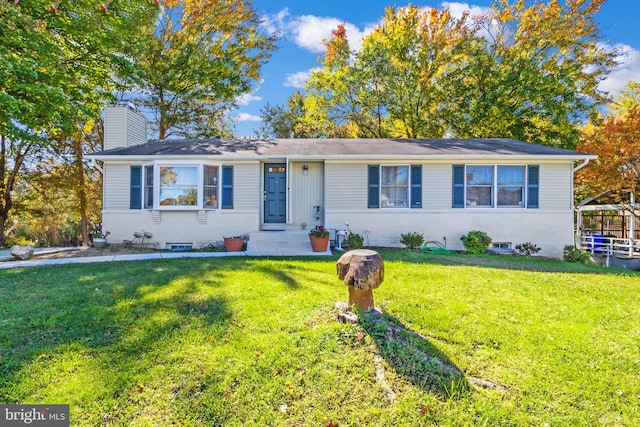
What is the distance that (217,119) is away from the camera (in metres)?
18.8

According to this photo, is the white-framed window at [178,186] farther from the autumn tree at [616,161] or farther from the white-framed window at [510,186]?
the autumn tree at [616,161]

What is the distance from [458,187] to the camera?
9984mm

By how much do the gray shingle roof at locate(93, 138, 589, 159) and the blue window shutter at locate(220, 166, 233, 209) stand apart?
54 cm

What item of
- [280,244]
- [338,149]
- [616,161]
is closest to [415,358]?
[280,244]

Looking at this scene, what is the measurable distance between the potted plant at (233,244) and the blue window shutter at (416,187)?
5.46 meters

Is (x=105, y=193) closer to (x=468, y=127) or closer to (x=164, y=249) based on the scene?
(x=164, y=249)

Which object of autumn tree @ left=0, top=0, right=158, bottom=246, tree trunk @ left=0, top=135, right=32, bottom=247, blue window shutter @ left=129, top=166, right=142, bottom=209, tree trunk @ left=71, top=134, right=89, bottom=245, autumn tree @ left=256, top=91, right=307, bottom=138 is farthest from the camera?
autumn tree @ left=256, top=91, right=307, bottom=138

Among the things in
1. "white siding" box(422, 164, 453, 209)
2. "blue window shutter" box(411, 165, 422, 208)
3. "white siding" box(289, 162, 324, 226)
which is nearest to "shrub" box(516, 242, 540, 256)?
"white siding" box(422, 164, 453, 209)

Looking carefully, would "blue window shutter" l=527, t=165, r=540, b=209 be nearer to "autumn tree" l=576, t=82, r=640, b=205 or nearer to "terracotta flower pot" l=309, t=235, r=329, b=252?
"autumn tree" l=576, t=82, r=640, b=205

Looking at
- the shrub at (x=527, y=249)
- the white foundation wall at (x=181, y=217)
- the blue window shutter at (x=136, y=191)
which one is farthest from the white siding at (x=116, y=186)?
the shrub at (x=527, y=249)

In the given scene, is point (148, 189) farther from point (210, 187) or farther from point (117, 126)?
point (117, 126)

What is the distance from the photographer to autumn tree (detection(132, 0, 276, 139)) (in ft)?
52.3

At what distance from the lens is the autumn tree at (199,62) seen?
16.0 meters

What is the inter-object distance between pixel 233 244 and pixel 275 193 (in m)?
2.28
